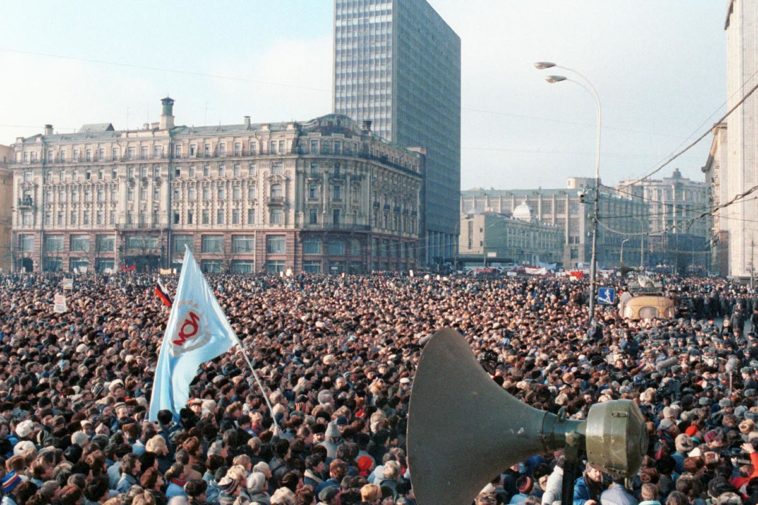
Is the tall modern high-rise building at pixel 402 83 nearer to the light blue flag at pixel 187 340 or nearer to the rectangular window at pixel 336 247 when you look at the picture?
the rectangular window at pixel 336 247

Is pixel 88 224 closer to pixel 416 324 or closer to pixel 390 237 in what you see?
pixel 390 237

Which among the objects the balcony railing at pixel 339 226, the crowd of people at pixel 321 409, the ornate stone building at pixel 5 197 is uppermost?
the ornate stone building at pixel 5 197

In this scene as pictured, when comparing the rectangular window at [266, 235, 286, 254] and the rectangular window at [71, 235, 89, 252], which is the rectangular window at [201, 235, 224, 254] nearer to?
the rectangular window at [266, 235, 286, 254]

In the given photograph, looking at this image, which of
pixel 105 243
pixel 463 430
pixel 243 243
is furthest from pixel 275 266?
pixel 463 430

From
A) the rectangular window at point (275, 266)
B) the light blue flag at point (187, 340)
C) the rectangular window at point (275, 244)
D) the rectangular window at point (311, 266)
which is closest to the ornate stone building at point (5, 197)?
the rectangular window at point (275, 244)

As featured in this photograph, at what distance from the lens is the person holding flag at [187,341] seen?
9.96 metres

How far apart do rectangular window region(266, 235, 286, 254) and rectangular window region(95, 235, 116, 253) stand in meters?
18.4

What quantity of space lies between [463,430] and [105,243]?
8990cm

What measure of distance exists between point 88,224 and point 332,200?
2860 centimetres

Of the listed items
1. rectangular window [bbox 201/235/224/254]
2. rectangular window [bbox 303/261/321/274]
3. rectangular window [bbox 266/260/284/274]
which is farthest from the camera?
rectangular window [bbox 201/235/224/254]

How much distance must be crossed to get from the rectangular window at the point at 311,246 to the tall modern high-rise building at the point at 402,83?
30889mm

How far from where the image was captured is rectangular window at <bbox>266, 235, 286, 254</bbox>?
8062 centimetres

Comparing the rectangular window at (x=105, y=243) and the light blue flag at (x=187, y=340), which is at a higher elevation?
the rectangular window at (x=105, y=243)

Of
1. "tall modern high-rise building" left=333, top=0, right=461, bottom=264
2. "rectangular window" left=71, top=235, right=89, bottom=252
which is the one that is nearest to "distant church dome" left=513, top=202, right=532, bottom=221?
"tall modern high-rise building" left=333, top=0, right=461, bottom=264
